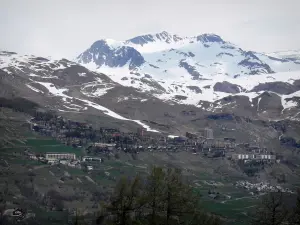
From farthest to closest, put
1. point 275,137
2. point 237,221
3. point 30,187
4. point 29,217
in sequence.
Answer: point 275,137
point 30,187
point 237,221
point 29,217

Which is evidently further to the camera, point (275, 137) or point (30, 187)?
point (275, 137)

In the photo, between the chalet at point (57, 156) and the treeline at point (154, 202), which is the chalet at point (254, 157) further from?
the treeline at point (154, 202)

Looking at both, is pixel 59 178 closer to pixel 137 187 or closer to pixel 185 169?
pixel 185 169

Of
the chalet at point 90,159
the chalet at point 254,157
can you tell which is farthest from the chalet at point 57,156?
the chalet at point 254,157

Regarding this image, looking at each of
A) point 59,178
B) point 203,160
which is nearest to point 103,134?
point 203,160

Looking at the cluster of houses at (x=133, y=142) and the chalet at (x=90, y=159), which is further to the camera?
the cluster of houses at (x=133, y=142)

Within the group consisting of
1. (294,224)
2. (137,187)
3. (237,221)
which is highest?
(137,187)

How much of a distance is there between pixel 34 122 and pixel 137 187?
13296 centimetres

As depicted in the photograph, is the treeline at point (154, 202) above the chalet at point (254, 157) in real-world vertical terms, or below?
below

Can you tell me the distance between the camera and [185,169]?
127375 millimetres

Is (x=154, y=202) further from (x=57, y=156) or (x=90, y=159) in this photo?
(x=90, y=159)

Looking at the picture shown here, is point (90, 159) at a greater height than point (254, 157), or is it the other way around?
point (254, 157)

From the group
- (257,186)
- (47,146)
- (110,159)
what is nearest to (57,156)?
(47,146)

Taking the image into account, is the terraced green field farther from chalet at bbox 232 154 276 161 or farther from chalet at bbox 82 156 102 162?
chalet at bbox 232 154 276 161
